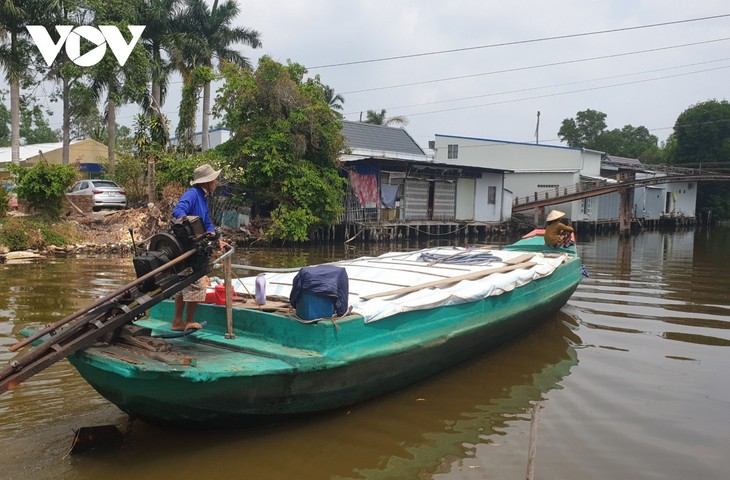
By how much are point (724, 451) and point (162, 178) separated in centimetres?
1836

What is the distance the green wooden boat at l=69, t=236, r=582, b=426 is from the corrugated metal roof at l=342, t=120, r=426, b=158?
2383 cm

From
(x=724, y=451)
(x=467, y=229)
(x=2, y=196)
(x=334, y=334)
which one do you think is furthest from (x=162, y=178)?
(x=724, y=451)

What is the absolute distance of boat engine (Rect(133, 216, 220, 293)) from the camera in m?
3.99

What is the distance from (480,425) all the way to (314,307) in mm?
1834

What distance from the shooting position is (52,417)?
4.52 meters

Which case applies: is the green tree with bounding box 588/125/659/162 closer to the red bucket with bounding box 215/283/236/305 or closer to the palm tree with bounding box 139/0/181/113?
the palm tree with bounding box 139/0/181/113

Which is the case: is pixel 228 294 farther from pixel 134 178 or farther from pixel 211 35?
pixel 211 35

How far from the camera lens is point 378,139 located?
1289 inches

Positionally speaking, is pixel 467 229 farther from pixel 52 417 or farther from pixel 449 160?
pixel 52 417

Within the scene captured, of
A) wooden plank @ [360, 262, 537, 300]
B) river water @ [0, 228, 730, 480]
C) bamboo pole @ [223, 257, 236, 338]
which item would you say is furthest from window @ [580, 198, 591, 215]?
bamboo pole @ [223, 257, 236, 338]

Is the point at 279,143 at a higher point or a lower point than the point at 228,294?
higher

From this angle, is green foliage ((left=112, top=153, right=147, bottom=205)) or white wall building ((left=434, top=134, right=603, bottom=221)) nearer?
green foliage ((left=112, top=153, right=147, bottom=205))

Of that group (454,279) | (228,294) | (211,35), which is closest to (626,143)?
(211,35)

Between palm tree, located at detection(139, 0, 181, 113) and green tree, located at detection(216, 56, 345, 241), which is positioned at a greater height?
palm tree, located at detection(139, 0, 181, 113)
